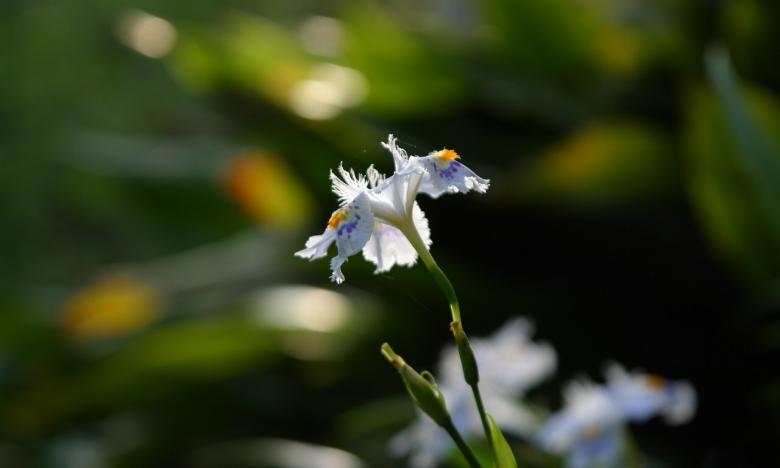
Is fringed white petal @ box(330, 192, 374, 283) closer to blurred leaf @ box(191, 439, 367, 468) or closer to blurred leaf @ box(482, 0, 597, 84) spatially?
blurred leaf @ box(191, 439, 367, 468)

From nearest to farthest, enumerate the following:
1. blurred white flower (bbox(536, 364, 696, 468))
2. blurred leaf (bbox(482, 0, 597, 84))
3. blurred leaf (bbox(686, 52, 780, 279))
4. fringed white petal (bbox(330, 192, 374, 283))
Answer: fringed white petal (bbox(330, 192, 374, 283)), blurred white flower (bbox(536, 364, 696, 468)), blurred leaf (bbox(686, 52, 780, 279)), blurred leaf (bbox(482, 0, 597, 84))

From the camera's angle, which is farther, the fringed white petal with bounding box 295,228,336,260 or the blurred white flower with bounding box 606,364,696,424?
the blurred white flower with bounding box 606,364,696,424

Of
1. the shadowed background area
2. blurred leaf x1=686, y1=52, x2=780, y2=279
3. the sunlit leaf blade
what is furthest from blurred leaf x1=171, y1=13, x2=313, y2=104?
the sunlit leaf blade

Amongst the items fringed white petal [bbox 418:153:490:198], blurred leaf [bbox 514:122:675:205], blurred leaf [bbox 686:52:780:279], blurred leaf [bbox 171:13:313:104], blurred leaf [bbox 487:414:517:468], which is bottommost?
blurred leaf [bbox 487:414:517:468]

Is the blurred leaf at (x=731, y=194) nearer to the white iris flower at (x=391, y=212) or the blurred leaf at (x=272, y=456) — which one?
the blurred leaf at (x=272, y=456)

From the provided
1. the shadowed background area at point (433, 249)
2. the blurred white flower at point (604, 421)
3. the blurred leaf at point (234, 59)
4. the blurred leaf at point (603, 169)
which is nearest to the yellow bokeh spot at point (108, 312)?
the shadowed background area at point (433, 249)

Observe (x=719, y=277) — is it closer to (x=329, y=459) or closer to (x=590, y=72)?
(x=590, y=72)

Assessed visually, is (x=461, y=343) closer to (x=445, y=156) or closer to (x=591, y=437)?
(x=445, y=156)
